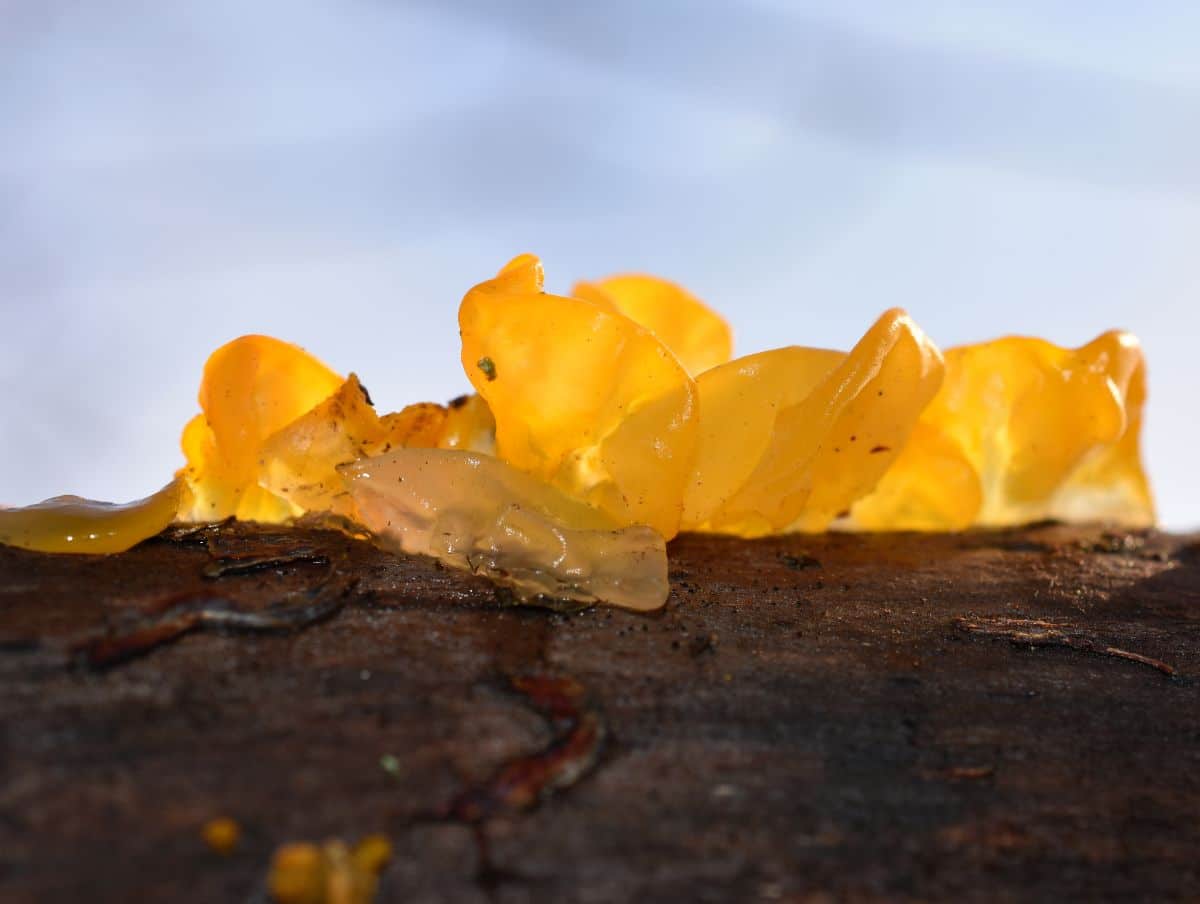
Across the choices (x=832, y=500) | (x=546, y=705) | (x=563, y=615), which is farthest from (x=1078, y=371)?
(x=546, y=705)

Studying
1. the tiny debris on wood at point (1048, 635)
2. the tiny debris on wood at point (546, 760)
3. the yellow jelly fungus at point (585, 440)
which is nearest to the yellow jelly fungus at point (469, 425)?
the yellow jelly fungus at point (585, 440)

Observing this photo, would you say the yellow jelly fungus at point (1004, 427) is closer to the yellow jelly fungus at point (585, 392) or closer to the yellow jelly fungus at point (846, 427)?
the yellow jelly fungus at point (846, 427)

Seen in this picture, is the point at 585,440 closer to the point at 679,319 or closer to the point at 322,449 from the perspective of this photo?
the point at 322,449

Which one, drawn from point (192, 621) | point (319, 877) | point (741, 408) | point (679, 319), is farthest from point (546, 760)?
point (679, 319)

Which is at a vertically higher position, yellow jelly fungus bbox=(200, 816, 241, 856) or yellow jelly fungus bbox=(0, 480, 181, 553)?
yellow jelly fungus bbox=(0, 480, 181, 553)

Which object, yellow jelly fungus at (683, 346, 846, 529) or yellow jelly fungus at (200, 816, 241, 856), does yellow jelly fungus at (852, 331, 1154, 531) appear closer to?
yellow jelly fungus at (683, 346, 846, 529)

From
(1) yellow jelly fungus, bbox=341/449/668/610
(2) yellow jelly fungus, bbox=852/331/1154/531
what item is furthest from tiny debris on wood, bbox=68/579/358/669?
(2) yellow jelly fungus, bbox=852/331/1154/531
